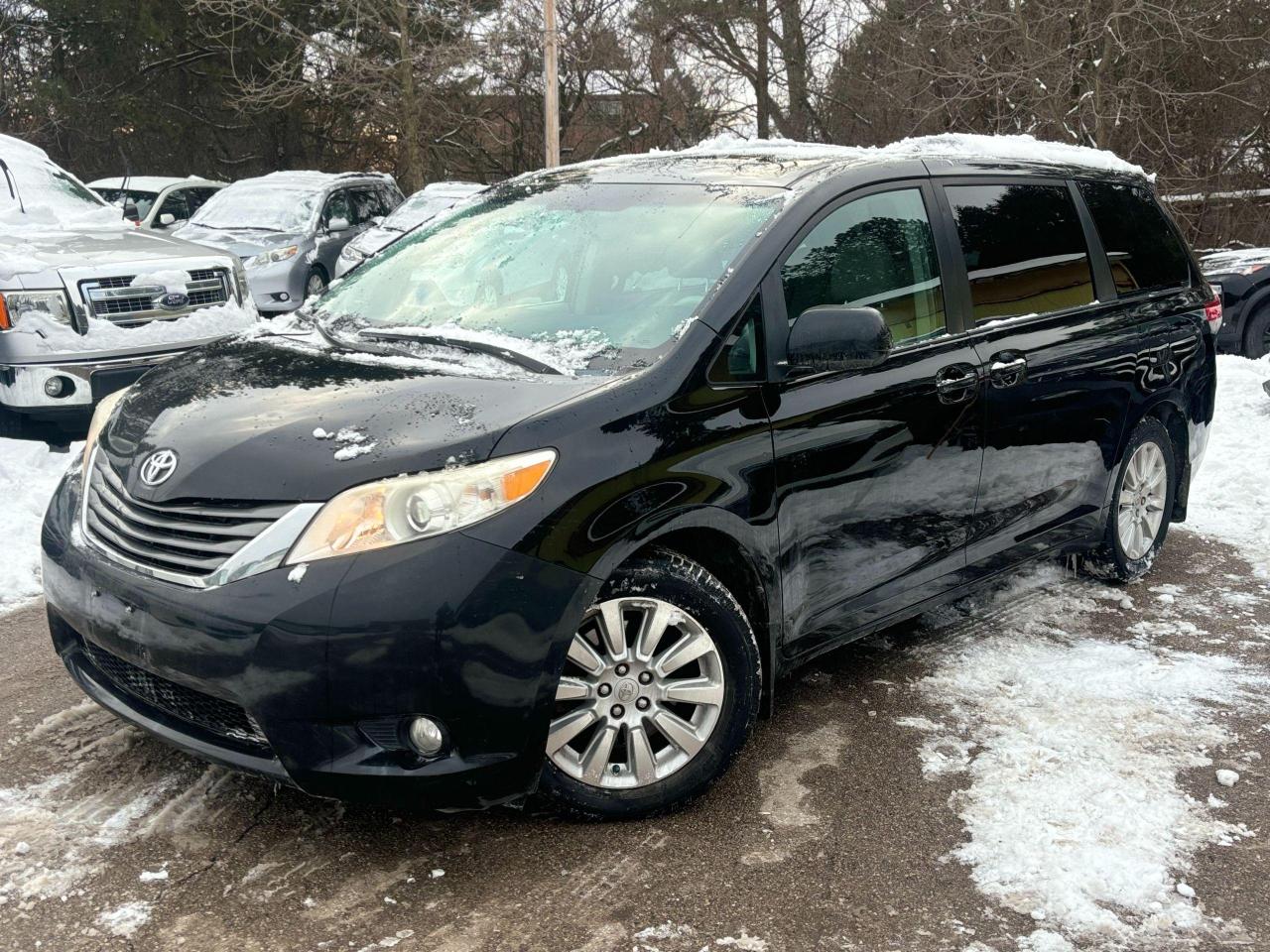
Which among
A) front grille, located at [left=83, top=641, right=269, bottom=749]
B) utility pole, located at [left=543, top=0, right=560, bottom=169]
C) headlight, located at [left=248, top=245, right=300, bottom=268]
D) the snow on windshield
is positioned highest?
utility pole, located at [left=543, top=0, right=560, bottom=169]

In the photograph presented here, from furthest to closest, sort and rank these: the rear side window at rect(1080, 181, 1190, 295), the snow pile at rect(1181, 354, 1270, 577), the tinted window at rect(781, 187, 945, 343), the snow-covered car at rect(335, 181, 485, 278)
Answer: the snow-covered car at rect(335, 181, 485, 278) < the snow pile at rect(1181, 354, 1270, 577) < the rear side window at rect(1080, 181, 1190, 295) < the tinted window at rect(781, 187, 945, 343)

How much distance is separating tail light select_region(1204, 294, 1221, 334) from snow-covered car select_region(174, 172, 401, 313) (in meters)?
9.05

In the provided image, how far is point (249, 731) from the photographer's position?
9.82 ft

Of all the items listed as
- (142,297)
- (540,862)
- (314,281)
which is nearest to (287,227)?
(314,281)

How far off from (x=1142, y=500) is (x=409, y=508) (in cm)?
378

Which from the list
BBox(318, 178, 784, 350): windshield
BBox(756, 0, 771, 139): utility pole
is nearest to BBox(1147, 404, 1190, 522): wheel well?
BBox(318, 178, 784, 350): windshield

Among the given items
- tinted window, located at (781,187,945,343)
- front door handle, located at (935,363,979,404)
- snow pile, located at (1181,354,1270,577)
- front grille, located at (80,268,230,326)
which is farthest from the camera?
front grille, located at (80,268,230,326)

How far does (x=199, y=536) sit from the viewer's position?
298 centimetres

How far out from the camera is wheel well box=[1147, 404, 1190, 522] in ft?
17.7

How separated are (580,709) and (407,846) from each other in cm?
58

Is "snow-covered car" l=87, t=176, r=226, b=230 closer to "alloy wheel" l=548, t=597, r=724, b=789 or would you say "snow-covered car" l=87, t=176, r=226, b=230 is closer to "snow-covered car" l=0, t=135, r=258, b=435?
"snow-covered car" l=0, t=135, r=258, b=435

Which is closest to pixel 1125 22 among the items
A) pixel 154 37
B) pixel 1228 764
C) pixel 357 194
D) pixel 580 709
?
pixel 357 194

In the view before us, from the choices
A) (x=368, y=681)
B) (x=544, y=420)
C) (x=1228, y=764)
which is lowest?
(x=1228, y=764)

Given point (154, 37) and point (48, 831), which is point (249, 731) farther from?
point (154, 37)
